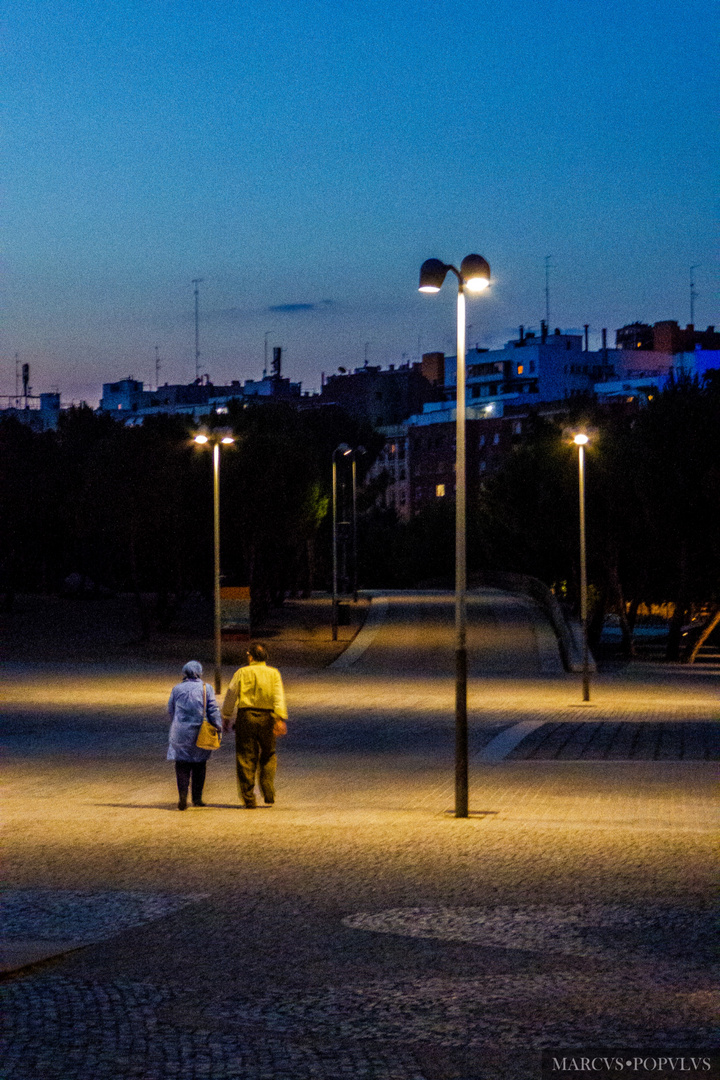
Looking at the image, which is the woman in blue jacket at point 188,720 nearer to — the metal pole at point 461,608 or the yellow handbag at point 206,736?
the yellow handbag at point 206,736

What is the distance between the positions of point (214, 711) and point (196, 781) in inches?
34.3

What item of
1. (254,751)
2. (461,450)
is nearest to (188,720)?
(254,751)

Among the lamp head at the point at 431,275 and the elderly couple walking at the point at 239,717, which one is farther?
the elderly couple walking at the point at 239,717

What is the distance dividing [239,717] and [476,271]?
521 centimetres

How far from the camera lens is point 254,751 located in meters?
16.0

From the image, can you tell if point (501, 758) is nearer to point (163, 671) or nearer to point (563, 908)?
point (563, 908)

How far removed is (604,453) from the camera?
56.0 m

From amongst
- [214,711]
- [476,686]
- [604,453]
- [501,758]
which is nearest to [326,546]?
[604,453]

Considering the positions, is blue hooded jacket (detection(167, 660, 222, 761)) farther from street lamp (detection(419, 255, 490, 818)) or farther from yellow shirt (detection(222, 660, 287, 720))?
street lamp (detection(419, 255, 490, 818))

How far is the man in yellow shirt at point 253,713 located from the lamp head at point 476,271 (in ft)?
14.3

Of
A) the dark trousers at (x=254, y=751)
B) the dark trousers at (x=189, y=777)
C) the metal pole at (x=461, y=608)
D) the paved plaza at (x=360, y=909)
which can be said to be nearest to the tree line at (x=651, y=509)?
the paved plaza at (x=360, y=909)

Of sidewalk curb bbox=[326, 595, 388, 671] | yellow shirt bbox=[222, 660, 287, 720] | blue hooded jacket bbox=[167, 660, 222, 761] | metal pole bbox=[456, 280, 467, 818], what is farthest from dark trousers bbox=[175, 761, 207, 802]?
sidewalk curb bbox=[326, 595, 388, 671]

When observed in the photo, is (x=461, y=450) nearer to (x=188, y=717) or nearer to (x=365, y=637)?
(x=188, y=717)

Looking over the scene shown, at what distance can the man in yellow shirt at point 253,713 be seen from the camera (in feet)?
51.9
